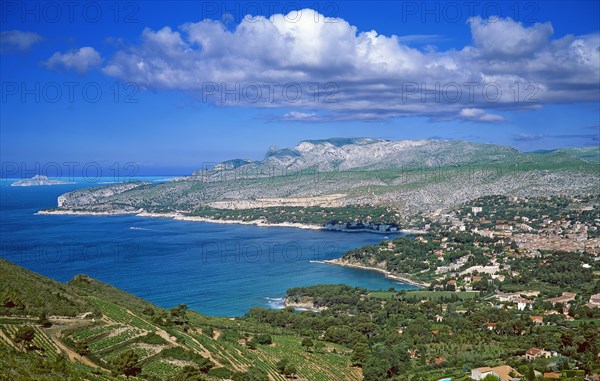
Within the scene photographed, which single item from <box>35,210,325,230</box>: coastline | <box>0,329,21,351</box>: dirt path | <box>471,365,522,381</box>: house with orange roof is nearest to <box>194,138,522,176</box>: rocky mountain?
<box>35,210,325,230</box>: coastline

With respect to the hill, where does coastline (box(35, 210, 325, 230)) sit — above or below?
below

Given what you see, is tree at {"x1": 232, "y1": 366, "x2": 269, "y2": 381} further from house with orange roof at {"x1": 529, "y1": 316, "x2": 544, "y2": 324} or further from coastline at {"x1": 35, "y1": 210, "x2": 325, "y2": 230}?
coastline at {"x1": 35, "y1": 210, "x2": 325, "y2": 230}

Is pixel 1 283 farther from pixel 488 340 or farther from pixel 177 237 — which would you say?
pixel 177 237

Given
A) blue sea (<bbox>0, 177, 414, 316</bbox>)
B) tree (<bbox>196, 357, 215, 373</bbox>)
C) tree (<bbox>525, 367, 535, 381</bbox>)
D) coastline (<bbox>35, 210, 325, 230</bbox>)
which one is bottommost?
coastline (<bbox>35, 210, 325, 230</bbox>)

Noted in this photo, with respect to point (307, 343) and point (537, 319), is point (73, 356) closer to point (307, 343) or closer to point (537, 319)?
point (307, 343)

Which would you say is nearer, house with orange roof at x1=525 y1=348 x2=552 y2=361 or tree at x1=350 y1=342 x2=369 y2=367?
house with orange roof at x1=525 y1=348 x2=552 y2=361

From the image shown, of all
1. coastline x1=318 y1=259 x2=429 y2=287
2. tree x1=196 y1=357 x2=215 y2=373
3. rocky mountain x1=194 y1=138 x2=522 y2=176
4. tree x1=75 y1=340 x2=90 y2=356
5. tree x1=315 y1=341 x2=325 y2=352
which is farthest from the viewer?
rocky mountain x1=194 y1=138 x2=522 y2=176
